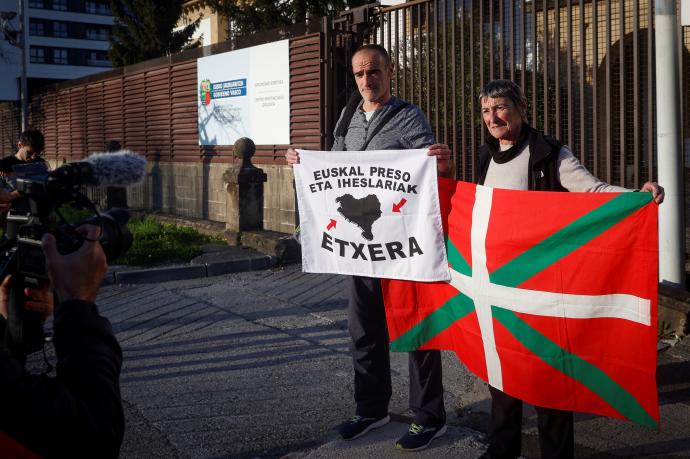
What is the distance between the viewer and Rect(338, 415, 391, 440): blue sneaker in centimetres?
433

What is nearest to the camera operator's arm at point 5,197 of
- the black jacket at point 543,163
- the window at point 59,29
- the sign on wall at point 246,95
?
the black jacket at point 543,163

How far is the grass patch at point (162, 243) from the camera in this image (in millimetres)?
10617

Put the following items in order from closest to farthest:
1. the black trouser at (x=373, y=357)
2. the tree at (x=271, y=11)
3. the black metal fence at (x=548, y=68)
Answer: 1. the black trouser at (x=373, y=357)
2. the black metal fence at (x=548, y=68)
3. the tree at (x=271, y=11)

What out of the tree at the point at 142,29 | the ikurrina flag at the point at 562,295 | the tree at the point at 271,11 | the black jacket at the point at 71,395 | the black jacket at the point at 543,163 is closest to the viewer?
the black jacket at the point at 71,395

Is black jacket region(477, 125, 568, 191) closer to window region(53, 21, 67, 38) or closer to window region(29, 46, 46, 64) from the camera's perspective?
window region(29, 46, 46, 64)

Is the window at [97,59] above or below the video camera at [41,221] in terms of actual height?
above

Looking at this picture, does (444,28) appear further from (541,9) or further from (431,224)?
(431,224)

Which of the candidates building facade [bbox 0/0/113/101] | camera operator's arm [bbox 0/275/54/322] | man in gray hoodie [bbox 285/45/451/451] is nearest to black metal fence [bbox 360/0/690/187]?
man in gray hoodie [bbox 285/45/451/451]

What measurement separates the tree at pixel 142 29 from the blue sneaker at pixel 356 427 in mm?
29426

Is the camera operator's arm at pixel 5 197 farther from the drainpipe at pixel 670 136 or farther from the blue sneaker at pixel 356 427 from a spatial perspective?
the drainpipe at pixel 670 136

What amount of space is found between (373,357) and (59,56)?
10211 centimetres

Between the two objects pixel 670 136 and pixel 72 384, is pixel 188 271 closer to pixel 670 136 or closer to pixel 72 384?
pixel 670 136

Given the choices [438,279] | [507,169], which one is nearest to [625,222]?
[507,169]

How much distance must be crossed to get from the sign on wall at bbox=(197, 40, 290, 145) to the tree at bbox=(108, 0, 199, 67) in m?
17.6
